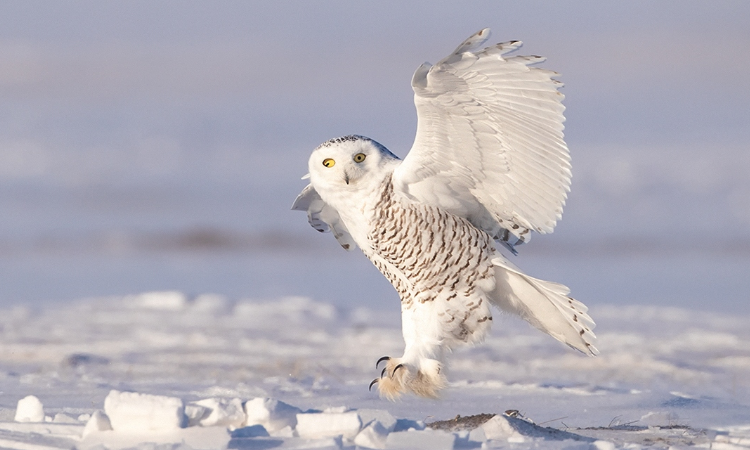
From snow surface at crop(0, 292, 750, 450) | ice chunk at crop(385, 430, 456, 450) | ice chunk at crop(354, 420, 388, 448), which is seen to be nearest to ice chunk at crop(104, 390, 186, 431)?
snow surface at crop(0, 292, 750, 450)

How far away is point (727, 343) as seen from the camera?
10039 mm

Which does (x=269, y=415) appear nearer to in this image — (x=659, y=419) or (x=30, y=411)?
(x=30, y=411)

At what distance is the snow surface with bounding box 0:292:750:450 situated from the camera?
16.0 ft

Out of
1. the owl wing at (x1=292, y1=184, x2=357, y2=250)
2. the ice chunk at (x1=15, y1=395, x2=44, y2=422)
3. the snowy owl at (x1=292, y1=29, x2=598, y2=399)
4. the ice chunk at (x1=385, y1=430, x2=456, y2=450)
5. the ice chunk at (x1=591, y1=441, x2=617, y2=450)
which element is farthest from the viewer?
the owl wing at (x1=292, y1=184, x2=357, y2=250)

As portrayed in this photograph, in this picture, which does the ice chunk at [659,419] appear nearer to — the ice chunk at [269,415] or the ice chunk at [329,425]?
the ice chunk at [329,425]

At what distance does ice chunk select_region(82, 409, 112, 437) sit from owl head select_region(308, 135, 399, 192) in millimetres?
2213

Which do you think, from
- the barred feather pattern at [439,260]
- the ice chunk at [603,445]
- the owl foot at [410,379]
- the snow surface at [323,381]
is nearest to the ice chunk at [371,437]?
the snow surface at [323,381]

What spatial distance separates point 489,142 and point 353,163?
2.63 feet

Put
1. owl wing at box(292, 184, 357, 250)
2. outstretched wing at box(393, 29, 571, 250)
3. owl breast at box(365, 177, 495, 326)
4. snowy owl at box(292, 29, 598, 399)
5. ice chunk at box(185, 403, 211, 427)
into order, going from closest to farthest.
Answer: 1. ice chunk at box(185, 403, 211, 427)
2. outstretched wing at box(393, 29, 571, 250)
3. snowy owl at box(292, 29, 598, 399)
4. owl breast at box(365, 177, 495, 326)
5. owl wing at box(292, 184, 357, 250)

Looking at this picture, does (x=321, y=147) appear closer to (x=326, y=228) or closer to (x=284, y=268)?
(x=326, y=228)

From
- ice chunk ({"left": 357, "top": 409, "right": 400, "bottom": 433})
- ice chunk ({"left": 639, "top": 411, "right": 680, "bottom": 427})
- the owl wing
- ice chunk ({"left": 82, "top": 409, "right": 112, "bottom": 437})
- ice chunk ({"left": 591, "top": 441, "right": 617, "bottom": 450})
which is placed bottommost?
ice chunk ({"left": 82, "top": 409, "right": 112, "bottom": 437})

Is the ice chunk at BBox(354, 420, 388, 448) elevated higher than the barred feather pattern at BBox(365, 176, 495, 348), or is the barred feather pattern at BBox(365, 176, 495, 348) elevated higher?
the barred feather pattern at BBox(365, 176, 495, 348)

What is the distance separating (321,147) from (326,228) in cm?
105

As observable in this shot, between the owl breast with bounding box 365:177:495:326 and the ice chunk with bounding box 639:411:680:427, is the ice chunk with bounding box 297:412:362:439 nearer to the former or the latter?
the owl breast with bounding box 365:177:495:326
